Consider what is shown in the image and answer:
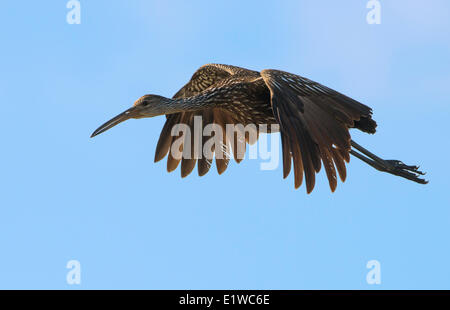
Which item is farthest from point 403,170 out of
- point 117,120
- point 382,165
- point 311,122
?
point 117,120

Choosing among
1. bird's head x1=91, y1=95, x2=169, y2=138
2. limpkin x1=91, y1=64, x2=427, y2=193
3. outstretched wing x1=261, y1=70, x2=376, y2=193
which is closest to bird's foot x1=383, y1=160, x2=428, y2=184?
limpkin x1=91, y1=64, x2=427, y2=193

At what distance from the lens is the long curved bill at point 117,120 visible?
31.3 feet

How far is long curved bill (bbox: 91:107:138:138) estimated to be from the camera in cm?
955

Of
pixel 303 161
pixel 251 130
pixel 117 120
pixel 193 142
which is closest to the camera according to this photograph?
pixel 303 161

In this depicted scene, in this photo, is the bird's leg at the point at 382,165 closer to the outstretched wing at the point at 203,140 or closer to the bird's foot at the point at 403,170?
the bird's foot at the point at 403,170

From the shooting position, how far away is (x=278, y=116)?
27.8 feet

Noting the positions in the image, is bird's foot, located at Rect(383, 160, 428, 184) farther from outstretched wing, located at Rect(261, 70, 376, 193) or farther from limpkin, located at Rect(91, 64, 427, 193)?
outstretched wing, located at Rect(261, 70, 376, 193)

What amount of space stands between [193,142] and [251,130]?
3.57ft

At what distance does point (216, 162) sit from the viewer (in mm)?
11047

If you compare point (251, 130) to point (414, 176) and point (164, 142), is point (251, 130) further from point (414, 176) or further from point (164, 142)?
point (414, 176)

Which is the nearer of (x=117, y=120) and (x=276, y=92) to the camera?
(x=276, y=92)

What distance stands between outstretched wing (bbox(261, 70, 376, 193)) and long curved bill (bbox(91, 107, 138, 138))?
1.81 meters

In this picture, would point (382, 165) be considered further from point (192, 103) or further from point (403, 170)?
point (192, 103)

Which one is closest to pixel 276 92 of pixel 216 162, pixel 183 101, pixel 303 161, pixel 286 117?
pixel 286 117
